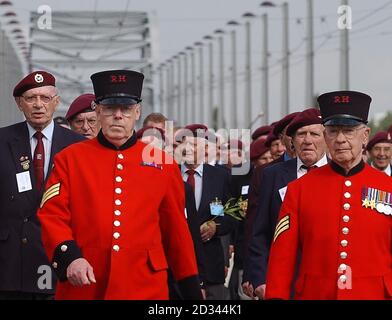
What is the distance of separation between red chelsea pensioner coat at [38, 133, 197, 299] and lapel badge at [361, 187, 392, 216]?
106cm

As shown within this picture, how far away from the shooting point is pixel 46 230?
8.26 metres

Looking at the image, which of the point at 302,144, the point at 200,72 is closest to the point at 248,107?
the point at 200,72

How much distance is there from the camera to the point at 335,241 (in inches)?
330

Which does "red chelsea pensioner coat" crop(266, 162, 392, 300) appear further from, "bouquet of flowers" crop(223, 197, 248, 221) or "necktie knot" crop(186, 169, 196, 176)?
"necktie knot" crop(186, 169, 196, 176)

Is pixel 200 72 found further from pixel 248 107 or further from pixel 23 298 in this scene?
pixel 23 298

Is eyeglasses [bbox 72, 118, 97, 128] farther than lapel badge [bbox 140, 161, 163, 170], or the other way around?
eyeglasses [bbox 72, 118, 97, 128]

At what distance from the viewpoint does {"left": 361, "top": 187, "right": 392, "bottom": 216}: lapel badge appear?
838 cm

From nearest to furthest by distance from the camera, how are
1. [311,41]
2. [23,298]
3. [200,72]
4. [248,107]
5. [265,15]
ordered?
[23,298]
[311,41]
[265,15]
[248,107]
[200,72]

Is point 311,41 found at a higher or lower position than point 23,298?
higher

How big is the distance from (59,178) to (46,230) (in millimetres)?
372

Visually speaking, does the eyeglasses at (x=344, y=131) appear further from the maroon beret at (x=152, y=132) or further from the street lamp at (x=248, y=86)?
the street lamp at (x=248, y=86)

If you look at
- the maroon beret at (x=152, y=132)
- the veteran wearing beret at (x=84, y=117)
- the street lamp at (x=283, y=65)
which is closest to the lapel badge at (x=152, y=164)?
the veteran wearing beret at (x=84, y=117)

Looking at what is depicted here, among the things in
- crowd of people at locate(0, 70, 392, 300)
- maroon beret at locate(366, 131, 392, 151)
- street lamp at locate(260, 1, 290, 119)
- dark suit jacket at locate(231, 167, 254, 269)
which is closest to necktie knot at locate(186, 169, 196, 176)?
dark suit jacket at locate(231, 167, 254, 269)

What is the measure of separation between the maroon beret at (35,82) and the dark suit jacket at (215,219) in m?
3.17
